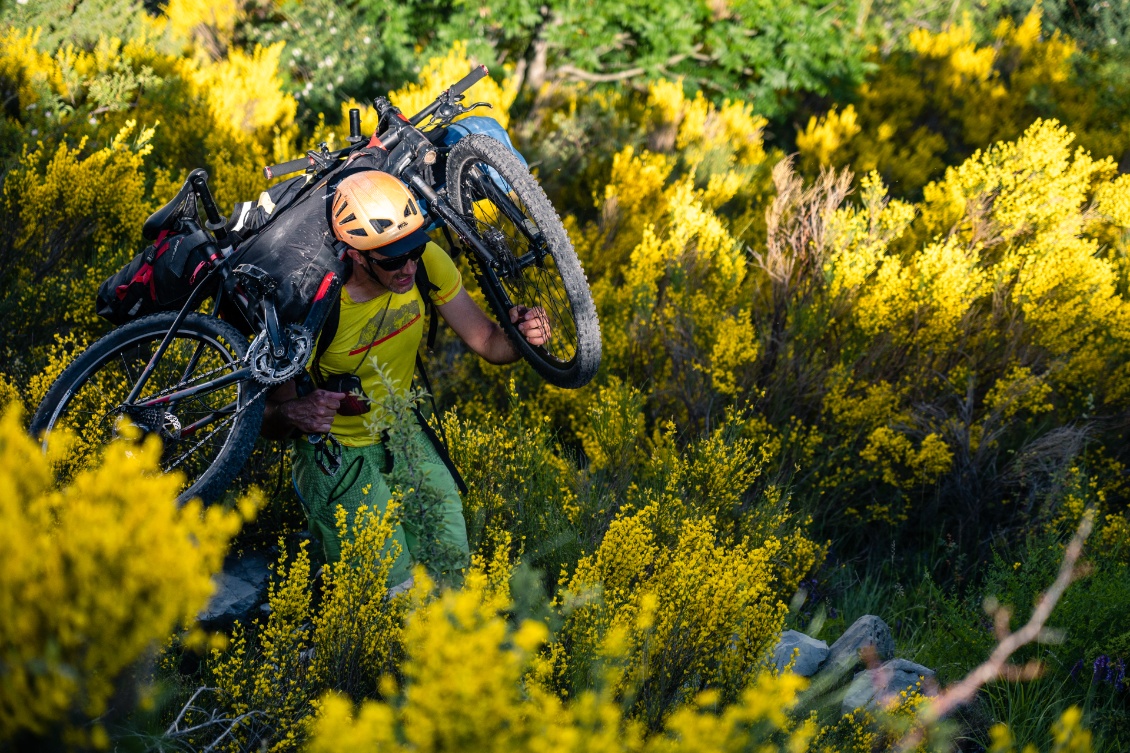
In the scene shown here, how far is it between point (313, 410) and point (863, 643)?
2.12m

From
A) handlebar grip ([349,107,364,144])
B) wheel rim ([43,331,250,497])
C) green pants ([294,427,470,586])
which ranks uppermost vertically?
handlebar grip ([349,107,364,144])

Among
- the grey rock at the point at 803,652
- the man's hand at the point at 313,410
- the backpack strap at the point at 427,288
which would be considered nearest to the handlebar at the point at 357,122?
the backpack strap at the point at 427,288

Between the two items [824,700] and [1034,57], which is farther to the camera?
[1034,57]

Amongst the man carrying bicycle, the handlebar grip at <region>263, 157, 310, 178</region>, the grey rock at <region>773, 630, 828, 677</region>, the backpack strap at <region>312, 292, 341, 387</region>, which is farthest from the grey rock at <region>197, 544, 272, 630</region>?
the grey rock at <region>773, 630, 828, 677</region>

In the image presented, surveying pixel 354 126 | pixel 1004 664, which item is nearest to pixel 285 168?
pixel 354 126

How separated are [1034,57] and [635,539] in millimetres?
11798

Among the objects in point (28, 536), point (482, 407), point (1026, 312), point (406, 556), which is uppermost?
point (28, 536)

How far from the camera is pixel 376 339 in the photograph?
2.88 m

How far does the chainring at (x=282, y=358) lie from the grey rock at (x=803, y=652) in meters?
1.90

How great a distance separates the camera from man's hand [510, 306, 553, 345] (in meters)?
2.96

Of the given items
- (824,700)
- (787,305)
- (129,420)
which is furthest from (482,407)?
(824,700)

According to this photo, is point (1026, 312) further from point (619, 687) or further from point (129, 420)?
point (129, 420)

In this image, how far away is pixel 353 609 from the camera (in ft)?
7.52

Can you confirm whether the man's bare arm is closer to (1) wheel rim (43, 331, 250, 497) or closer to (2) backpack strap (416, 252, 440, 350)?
(1) wheel rim (43, 331, 250, 497)
